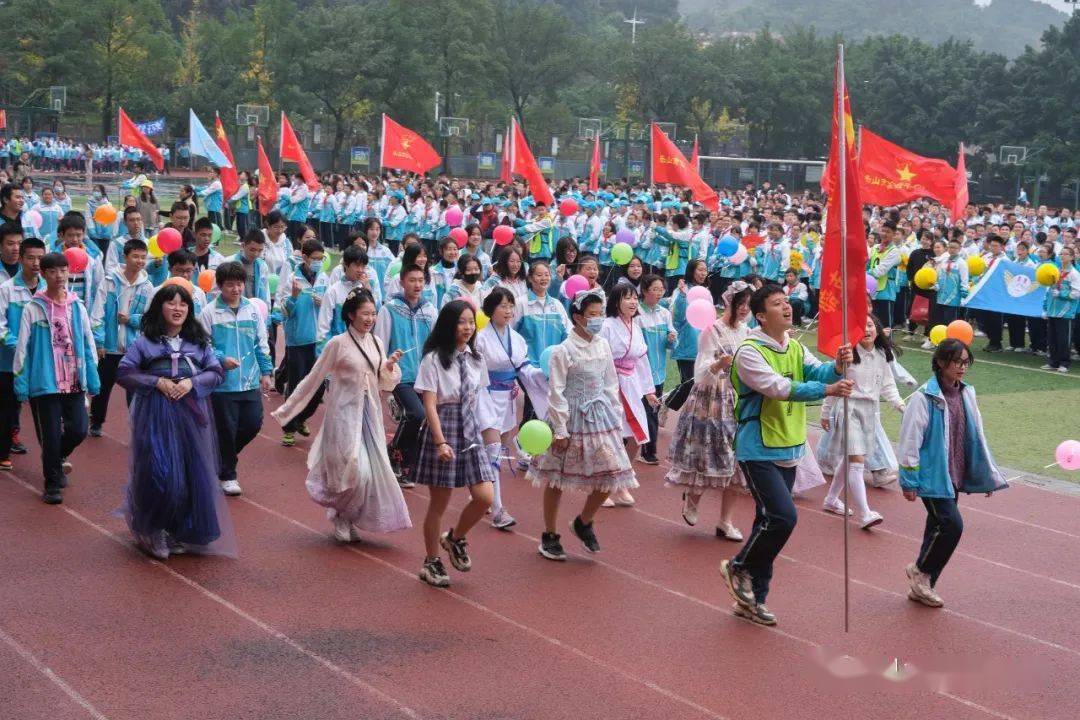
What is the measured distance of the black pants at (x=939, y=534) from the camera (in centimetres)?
785

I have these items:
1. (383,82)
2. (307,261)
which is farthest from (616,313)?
(383,82)

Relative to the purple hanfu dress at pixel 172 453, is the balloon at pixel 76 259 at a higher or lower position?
higher

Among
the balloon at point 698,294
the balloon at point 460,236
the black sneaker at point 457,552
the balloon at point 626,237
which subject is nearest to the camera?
the black sneaker at point 457,552

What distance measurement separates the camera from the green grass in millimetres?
12695

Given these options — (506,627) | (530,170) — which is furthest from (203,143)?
(506,627)

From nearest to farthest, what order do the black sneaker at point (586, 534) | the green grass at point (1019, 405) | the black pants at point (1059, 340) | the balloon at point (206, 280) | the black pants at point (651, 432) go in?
1. the black sneaker at point (586, 534)
2. the balloon at point (206, 280)
3. the black pants at point (651, 432)
4. the green grass at point (1019, 405)
5. the black pants at point (1059, 340)

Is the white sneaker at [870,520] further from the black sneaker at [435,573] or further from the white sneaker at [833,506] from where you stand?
the black sneaker at [435,573]

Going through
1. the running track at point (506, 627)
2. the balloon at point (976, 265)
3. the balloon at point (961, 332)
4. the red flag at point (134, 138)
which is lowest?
the running track at point (506, 627)

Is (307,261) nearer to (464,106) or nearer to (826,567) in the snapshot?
(826,567)

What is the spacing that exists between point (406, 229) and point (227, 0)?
68.3 metres

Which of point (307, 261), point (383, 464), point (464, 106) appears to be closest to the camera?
point (383, 464)

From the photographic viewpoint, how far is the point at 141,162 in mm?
58500

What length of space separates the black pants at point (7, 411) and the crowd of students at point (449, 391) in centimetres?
2

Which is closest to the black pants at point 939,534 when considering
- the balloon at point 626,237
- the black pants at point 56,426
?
the black pants at point 56,426
